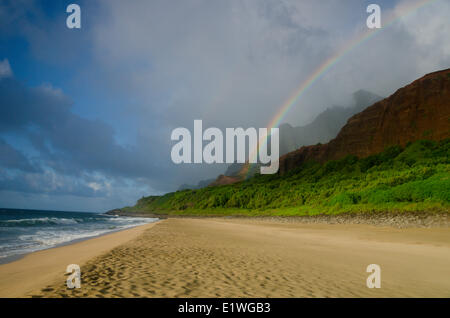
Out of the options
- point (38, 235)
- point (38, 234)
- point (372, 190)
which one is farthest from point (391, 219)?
point (38, 234)

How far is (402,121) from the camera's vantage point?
293 feet

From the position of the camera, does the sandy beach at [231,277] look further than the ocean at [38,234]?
No

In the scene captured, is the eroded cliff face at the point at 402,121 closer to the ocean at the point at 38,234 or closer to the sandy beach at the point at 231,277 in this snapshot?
the sandy beach at the point at 231,277

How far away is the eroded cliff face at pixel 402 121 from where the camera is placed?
78375 mm

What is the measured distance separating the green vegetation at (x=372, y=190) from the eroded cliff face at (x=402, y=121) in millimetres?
10672

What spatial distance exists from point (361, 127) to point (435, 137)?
33.9 m

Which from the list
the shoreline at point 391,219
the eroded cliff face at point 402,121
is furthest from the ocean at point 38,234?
the eroded cliff face at point 402,121

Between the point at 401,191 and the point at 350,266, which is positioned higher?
the point at 401,191

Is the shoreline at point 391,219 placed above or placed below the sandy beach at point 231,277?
below

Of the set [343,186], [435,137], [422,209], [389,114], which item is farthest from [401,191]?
[389,114]

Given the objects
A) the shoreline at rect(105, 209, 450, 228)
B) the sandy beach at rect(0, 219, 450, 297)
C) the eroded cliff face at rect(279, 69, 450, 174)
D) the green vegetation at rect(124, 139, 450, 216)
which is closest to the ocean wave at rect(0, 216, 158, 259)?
the sandy beach at rect(0, 219, 450, 297)

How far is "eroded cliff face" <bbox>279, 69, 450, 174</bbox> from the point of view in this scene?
78.4 metres
